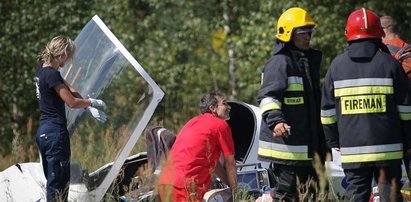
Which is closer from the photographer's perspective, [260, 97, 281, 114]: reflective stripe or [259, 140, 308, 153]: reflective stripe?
[260, 97, 281, 114]: reflective stripe

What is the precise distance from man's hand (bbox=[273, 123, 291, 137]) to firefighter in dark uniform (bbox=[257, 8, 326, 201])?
2.8 inches

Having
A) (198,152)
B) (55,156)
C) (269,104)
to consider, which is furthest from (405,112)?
(55,156)

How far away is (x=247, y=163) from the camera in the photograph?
9.34m

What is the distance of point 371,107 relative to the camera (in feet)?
→ 24.7

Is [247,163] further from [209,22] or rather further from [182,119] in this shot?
[209,22]

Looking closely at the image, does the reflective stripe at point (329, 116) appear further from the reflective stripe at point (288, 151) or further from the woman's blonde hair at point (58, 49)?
the woman's blonde hair at point (58, 49)

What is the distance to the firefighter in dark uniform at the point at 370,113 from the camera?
24.7ft

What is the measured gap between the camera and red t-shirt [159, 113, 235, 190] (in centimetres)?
838

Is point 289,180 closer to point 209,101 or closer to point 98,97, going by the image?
point 209,101

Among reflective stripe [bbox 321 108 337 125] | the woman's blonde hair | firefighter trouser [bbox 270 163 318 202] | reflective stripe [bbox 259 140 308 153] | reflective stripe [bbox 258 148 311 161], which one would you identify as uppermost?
the woman's blonde hair

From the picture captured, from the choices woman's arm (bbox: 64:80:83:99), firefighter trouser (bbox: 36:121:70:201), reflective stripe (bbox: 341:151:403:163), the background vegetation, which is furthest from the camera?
the background vegetation

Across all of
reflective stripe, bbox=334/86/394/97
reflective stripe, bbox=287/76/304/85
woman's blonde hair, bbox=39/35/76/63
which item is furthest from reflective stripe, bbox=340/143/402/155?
woman's blonde hair, bbox=39/35/76/63

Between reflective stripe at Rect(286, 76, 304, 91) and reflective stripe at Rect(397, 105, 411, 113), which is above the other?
reflective stripe at Rect(286, 76, 304, 91)

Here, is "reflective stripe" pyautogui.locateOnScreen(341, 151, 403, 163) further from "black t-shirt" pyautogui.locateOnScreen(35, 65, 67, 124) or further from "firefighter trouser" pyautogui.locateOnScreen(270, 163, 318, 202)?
"black t-shirt" pyautogui.locateOnScreen(35, 65, 67, 124)
